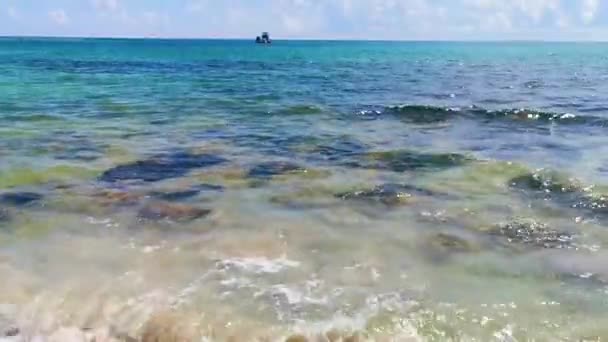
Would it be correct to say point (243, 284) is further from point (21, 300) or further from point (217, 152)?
point (217, 152)

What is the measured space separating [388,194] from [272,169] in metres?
3.21

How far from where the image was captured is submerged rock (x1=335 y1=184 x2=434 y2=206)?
35.8ft

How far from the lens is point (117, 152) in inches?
584

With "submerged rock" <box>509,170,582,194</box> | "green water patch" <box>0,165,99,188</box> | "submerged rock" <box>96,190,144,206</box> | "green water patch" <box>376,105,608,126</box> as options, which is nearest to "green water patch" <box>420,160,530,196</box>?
"submerged rock" <box>509,170,582,194</box>

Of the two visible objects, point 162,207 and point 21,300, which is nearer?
point 21,300

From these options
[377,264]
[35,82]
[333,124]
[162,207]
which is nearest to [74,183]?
[162,207]

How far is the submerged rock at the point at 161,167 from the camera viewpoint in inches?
484

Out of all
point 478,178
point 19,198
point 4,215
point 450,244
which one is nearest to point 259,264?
point 450,244

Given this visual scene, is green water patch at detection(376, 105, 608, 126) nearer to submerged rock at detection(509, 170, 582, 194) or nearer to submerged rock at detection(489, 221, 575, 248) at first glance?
submerged rock at detection(509, 170, 582, 194)

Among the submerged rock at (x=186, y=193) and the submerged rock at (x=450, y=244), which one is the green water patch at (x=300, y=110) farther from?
the submerged rock at (x=450, y=244)

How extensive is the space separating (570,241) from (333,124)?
40.7 ft

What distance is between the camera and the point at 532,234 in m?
9.14

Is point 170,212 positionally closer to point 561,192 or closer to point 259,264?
point 259,264

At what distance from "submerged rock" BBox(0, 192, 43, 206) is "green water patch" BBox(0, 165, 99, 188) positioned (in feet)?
2.27
